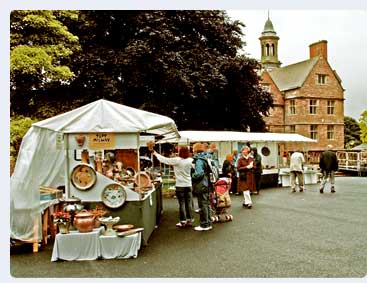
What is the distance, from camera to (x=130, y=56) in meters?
14.2

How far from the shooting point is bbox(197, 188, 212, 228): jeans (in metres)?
7.99

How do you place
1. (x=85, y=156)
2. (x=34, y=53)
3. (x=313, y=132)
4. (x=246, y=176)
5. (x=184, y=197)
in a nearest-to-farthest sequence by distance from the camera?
(x=85, y=156) < (x=184, y=197) < (x=34, y=53) < (x=246, y=176) < (x=313, y=132)

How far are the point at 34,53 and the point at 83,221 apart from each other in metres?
4.08

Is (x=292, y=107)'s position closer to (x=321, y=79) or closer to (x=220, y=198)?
(x=321, y=79)

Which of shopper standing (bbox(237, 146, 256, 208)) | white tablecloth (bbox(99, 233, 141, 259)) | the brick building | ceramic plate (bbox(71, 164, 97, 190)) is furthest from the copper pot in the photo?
the brick building

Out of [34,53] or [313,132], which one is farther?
[313,132]

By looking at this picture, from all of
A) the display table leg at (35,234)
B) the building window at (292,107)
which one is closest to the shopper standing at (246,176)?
the display table leg at (35,234)

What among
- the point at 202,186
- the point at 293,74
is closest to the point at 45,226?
the point at 202,186

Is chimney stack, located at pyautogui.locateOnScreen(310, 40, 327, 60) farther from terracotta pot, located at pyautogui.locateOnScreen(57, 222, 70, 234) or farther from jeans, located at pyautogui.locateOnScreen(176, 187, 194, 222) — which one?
terracotta pot, located at pyautogui.locateOnScreen(57, 222, 70, 234)

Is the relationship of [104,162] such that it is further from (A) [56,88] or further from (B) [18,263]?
(A) [56,88]

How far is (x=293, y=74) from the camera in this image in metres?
39.1

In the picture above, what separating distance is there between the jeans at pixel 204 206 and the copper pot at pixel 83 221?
2.32 metres

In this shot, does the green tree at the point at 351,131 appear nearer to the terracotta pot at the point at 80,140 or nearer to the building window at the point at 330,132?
the building window at the point at 330,132

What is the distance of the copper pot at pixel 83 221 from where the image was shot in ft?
20.4
